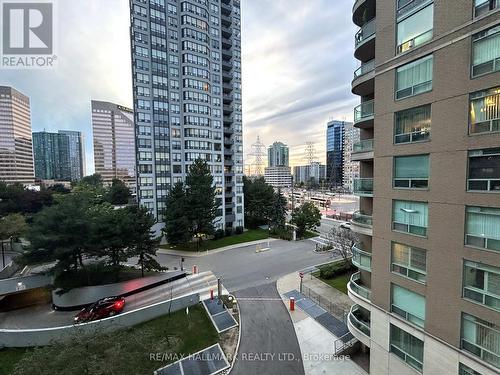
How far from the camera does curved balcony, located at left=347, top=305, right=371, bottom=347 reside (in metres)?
11.3

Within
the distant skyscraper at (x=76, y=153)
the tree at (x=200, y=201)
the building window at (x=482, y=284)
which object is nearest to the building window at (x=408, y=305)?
the building window at (x=482, y=284)

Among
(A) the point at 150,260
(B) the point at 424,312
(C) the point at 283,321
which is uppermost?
(B) the point at 424,312

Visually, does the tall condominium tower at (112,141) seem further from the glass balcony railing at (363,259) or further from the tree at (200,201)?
the glass balcony railing at (363,259)

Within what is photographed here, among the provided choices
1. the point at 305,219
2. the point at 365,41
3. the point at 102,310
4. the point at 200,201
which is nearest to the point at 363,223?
the point at 365,41

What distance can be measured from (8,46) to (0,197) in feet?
133

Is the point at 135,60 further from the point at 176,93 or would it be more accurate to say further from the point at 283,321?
the point at 283,321

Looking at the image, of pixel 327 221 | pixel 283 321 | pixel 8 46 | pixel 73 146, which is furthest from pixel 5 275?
pixel 73 146

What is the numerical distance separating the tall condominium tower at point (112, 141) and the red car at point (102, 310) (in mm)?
102473

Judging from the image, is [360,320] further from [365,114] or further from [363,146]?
[365,114]

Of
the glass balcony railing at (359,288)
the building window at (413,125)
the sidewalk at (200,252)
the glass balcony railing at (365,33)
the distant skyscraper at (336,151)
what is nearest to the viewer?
the building window at (413,125)

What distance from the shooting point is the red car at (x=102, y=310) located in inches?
627

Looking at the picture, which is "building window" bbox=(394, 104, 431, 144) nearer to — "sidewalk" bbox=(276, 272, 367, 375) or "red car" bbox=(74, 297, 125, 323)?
"sidewalk" bbox=(276, 272, 367, 375)

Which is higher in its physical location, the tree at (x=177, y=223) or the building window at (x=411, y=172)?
the building window at (x=411, y=172)

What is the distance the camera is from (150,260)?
2120cm
